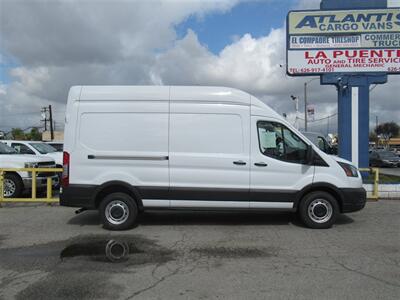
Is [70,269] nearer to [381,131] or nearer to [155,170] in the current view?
[155,170]

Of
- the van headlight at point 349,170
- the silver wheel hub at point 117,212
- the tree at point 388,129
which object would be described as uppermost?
the tree at point 388,129

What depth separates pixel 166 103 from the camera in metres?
8.05

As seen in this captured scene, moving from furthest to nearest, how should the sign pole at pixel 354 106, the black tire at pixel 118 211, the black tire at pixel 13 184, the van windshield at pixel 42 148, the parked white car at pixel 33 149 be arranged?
the van windshield at pixel 42 148 < the parked white car at pixel 33 149 < the sign pole at pixel 354 106 < the black tire at pixel 13 184 < the black tire at pixel 118 211

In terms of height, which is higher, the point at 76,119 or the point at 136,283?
the point at 76,119

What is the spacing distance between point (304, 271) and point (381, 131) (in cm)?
11471

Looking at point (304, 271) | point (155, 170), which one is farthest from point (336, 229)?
point (155, 170)

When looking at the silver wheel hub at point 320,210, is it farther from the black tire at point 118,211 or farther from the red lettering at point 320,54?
the red lettering at point 320,54

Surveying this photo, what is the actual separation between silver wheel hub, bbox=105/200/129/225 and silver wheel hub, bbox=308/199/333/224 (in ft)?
11.5

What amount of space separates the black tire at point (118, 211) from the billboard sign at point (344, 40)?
851 cm

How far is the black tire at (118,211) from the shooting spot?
8.05 meters

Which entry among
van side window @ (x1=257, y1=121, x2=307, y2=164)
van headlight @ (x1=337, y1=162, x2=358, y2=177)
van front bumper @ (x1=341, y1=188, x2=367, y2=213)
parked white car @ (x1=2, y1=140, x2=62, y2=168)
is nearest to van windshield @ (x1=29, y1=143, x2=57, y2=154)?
parked white car @ (x1=2, y1=140, x2=62, y2=168)

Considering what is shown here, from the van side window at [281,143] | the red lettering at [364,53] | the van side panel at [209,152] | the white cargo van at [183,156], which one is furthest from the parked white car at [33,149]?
the red lettering at [364,53]

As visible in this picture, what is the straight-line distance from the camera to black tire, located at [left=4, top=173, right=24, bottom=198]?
12148 millimetres

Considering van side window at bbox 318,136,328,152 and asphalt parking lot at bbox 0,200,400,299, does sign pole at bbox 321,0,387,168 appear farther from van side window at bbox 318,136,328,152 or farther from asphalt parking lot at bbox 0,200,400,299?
asphalt parking lot at bbox 0,200,400,299
